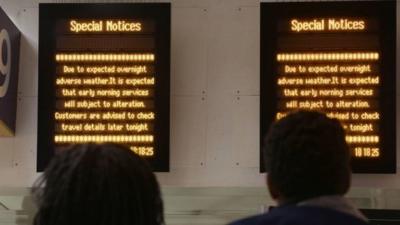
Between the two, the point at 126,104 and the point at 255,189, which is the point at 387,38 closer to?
the point at 255,189

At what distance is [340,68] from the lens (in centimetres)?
371

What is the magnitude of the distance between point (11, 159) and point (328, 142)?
10.1 feet

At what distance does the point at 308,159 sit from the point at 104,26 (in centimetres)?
258

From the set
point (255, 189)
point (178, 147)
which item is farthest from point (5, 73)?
point (255, 189)

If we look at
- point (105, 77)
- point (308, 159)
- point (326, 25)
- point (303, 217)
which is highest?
point (326, 25)

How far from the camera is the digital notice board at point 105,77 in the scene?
3.77 meters

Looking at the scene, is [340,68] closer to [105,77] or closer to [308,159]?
[105,77]

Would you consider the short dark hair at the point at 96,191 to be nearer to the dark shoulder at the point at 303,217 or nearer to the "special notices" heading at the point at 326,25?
the dark shoulder at the point at 303,217

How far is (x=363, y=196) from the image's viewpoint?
3.90 metres

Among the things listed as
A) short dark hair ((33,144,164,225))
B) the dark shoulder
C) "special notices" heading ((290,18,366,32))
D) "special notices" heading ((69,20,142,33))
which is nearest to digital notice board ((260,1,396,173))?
"special notices" heading ((290,18,366,32))

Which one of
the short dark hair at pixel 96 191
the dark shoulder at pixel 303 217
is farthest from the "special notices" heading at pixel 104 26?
the short dark hair at pixel 96 191

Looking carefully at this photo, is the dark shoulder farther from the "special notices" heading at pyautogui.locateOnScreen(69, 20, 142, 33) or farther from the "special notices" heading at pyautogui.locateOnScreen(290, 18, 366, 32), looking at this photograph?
the "special notices" heading at pyautogui.locateOnScreen(69, 20, 142, 33)

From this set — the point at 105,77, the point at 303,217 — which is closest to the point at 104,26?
the point at 105,77

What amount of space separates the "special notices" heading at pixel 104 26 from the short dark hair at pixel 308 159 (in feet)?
7.96
